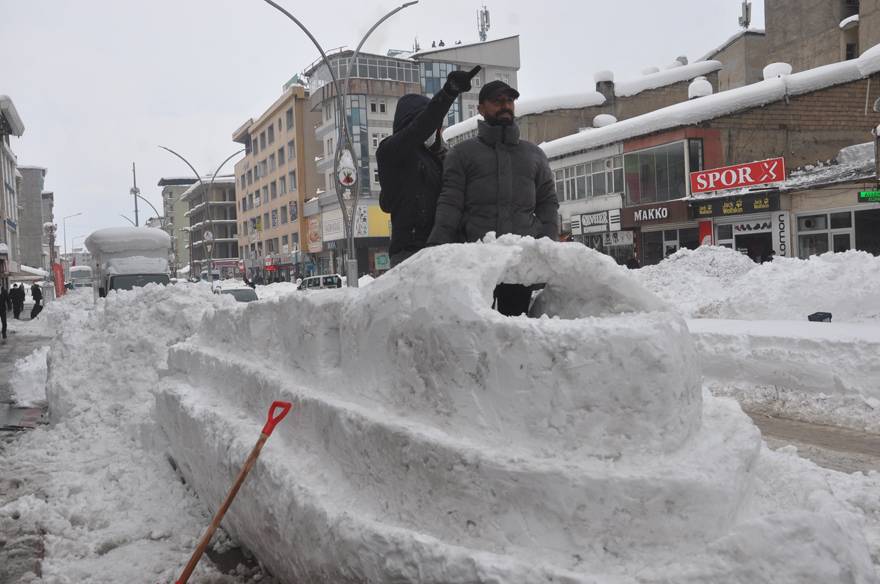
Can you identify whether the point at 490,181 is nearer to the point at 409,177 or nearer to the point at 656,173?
the point at 409,177

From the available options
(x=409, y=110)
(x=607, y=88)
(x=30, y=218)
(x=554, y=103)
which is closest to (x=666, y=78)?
(x=607, y=88)

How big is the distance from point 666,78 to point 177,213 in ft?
363

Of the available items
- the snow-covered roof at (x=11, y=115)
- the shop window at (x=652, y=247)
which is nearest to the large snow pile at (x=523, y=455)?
the shop window at (x=652, y=247)

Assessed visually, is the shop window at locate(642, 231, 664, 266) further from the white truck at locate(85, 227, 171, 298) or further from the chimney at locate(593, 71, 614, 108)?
the white truck at locate(85, 227, 171, 298)

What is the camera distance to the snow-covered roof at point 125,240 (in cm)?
2195

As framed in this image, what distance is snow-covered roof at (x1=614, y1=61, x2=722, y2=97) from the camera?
3744 cm

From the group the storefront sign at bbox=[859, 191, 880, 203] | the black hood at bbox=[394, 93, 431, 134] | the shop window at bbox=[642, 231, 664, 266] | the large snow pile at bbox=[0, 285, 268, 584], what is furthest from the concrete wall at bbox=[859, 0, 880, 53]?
the black hood at bbox=[394, 93, 431, 134]

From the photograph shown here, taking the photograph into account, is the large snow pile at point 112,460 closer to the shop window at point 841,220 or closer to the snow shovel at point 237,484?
the snow shovel at point 237,484

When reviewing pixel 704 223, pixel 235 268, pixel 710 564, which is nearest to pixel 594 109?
pixel 704 223

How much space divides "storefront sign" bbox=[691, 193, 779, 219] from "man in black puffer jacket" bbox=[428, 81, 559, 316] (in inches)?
889

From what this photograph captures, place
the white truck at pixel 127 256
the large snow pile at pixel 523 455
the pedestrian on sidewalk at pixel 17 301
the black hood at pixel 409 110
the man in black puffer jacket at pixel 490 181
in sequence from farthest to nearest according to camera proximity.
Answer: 1. the pedestrian on sidewalk at pixel 17 301
2. the white truck at pixel 127 256
3. the black hood at pixel 409 110
4. the man in black puffer jacket at pixel 490 181
5. the large snow pile at pixel 523 455

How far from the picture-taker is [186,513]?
4.36 meters

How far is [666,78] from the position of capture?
124 ft

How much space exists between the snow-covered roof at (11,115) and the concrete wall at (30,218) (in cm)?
3054
